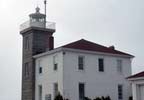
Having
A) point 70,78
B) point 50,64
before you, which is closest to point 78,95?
point 70,78

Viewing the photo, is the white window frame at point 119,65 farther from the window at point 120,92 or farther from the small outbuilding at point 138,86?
the small outbuilding at point 138,86

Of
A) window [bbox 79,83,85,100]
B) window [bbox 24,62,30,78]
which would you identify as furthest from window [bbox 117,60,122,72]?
window [bbox 24,62,30,78]

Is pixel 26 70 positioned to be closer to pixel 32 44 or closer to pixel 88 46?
pixel 32 44

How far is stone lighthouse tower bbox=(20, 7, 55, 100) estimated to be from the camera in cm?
3991

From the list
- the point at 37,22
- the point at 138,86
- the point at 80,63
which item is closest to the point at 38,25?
the point at 37,22

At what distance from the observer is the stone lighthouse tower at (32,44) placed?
39.9 metres

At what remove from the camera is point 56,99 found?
1319 inches

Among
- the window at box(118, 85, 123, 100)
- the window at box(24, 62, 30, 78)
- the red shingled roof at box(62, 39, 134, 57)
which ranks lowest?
the window at box(118, 85, 123, 100)

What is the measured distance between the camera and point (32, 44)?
40.5m

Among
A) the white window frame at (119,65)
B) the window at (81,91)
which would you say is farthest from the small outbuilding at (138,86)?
the white window frame at (119,65)

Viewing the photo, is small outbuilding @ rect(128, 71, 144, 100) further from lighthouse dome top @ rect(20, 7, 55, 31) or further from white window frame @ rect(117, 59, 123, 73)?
lighthouse dome top @ rect(20, 7, 55, 31)

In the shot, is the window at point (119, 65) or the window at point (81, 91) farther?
the window at point (119, 65)

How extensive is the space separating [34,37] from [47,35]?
1720 mm

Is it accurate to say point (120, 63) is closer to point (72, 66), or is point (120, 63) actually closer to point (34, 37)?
point (72, 66)
